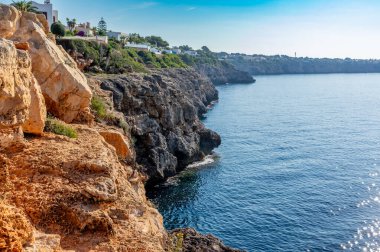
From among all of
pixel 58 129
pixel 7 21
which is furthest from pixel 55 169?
pixel 7 21

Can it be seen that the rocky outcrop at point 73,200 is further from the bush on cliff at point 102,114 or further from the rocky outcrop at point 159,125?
the rocky outcrop at point 159,125

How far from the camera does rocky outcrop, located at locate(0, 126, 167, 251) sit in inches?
491

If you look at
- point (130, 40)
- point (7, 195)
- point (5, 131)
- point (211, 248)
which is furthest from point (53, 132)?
point (130, 40)

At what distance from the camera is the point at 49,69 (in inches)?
822

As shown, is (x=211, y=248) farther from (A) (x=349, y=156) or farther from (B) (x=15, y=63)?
(A) (x=349, y=156)

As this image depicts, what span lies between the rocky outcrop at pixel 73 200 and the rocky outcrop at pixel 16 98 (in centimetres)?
75

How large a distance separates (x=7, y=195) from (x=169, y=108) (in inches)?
2007

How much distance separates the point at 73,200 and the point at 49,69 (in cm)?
1008

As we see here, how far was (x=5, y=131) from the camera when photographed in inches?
580

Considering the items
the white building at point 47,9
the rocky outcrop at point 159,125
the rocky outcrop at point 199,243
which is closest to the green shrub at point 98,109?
the rocky outcrop at point 199,243

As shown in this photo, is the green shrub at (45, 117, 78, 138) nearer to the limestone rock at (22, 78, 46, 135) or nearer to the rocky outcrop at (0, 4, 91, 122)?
the limestone rock at (22, 78, 46, 135)

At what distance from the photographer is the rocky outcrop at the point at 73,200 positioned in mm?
12469

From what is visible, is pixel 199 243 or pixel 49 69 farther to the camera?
pixel 199 243

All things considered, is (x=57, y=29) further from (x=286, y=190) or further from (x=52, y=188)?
(x=52, y=188)
